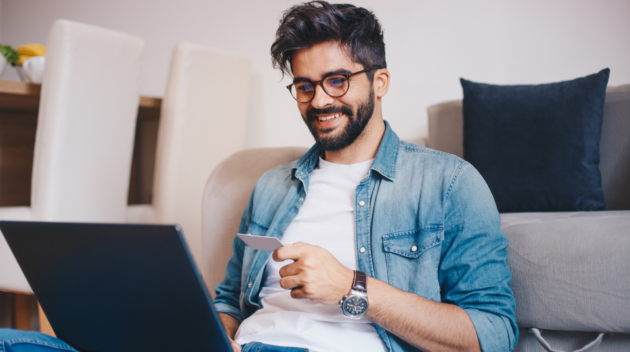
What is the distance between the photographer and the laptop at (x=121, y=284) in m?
0.60

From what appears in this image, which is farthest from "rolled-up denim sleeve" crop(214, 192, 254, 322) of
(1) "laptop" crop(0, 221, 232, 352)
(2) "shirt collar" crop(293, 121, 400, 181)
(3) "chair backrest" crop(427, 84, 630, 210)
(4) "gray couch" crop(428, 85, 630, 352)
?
(3) "chair backrest" crop(427, 84, 630, 210)

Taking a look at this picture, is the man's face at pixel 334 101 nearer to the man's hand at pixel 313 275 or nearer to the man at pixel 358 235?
the man at pixel 358 235

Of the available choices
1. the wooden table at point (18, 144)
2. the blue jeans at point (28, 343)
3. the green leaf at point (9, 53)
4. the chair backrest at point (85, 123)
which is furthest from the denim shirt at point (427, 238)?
the green leaf at point (9, 53)

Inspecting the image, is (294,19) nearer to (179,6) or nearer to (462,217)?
(462,217)

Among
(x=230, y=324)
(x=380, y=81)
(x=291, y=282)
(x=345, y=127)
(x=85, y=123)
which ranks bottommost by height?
(x=230, y=324)

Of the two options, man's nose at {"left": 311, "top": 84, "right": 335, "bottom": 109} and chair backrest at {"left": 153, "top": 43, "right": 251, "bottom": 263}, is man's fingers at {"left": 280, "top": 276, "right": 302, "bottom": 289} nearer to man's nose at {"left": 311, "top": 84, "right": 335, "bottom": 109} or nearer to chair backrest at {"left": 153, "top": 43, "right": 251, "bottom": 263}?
man's nose at {"left": 311, "top": 84, "right": 335, "bottom": 109}

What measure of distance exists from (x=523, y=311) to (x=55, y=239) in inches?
33.7

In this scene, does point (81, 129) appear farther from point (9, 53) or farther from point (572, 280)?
point (572, 280)

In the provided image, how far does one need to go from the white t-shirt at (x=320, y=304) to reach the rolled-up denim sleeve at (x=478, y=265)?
6.8 inches

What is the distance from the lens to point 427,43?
5.59ft

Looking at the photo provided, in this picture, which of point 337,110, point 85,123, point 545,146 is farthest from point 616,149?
point 85,123

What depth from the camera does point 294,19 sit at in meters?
1.05

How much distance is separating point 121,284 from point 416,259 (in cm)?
52

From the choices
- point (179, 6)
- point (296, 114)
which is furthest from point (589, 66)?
point (179, 6)
